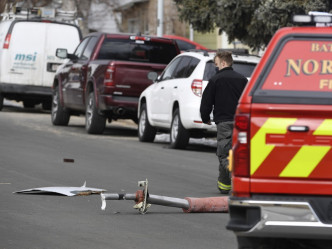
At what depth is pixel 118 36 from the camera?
70.9ft

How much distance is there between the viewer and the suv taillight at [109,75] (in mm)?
20766

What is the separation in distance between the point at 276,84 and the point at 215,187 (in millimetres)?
6409

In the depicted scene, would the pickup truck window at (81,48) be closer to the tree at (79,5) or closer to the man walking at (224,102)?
the man walking at (224,102)

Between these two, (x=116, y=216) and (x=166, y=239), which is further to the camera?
(x=116, y=216)

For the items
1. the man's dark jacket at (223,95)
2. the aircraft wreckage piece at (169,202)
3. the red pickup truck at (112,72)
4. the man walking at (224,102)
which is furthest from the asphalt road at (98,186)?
the man's dark jacket at (223,95)

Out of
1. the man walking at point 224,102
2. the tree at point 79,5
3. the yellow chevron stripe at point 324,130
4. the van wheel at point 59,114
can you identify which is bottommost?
the tree at point 79,5

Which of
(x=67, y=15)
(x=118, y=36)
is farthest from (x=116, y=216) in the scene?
(x=67, y=15)

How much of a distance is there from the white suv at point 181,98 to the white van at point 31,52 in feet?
20.8

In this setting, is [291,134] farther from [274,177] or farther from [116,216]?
[116,216]

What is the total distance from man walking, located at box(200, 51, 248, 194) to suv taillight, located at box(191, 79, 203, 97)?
5.03m

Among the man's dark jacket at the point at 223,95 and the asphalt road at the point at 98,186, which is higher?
the man's dark jacket at the point at 223,95

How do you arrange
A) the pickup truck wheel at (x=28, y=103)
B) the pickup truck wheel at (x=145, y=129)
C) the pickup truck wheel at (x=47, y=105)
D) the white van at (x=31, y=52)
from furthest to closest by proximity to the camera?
the pickup truck wheel at (x=28, y=103)
the pickup truck wheel at (x=47, y=105)
the white van at (x=31, y=52)
the pickup truck wheel at (x=145, y=129)

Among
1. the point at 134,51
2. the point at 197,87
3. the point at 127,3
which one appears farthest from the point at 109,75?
the point at 127,3

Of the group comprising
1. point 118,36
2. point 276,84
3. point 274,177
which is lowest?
point 118,36
